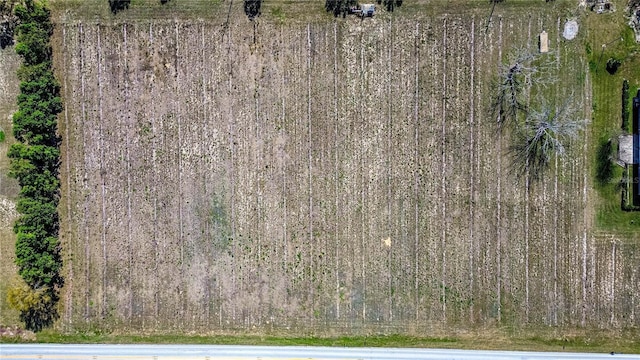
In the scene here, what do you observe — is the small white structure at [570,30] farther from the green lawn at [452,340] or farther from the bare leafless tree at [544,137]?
the green lawn at [452,340]

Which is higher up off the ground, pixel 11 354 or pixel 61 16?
pixel 61 16

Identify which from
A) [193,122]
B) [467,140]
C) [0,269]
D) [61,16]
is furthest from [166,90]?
[467,140]

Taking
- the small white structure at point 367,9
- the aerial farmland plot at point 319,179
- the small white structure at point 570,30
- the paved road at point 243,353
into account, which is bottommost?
the paved road at point 243,353

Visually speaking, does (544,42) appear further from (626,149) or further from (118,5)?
(118,5)

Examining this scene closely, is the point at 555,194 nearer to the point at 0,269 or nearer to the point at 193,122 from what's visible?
the point at 193,122

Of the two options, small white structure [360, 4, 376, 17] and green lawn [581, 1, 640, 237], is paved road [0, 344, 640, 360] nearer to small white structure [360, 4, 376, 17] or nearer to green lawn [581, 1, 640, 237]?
green lawn [581, 1, 640, 237]

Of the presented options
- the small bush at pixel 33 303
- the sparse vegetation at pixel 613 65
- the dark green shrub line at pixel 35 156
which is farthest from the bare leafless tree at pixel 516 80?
the small bush at pixel 33 303
